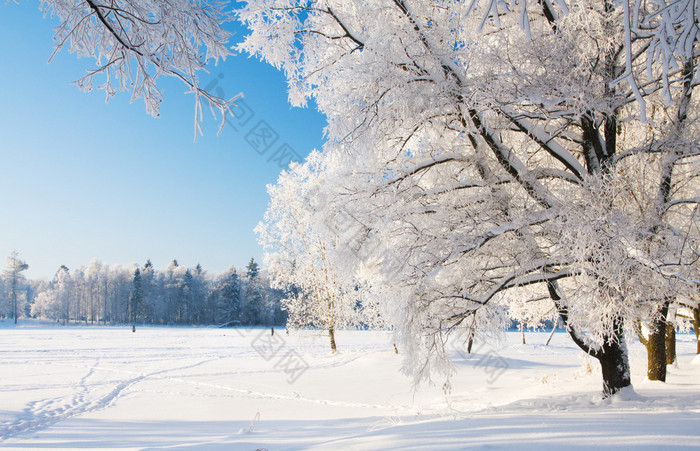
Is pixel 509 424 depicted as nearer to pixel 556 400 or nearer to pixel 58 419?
pixel 556 400

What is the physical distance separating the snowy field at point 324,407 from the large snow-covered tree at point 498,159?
121 cm

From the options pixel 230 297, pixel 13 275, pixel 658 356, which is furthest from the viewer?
pixel 13 275

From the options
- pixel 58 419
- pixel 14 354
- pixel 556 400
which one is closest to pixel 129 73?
pixel 556 400

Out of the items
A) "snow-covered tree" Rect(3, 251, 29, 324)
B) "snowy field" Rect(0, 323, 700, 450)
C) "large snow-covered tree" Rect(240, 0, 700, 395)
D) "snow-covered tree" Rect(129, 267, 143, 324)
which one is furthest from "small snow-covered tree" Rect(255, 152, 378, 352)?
"snow-covered tree" Rect(3, 251, 29, 324)

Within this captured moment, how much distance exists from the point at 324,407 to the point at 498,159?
6.70 m

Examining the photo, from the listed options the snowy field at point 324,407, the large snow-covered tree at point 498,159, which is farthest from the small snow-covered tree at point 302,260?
the large snow-covered tree at point 498,159

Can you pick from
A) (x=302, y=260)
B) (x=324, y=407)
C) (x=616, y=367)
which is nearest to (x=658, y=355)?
(x=616, y=367)

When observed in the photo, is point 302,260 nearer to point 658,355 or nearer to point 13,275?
point 658,355

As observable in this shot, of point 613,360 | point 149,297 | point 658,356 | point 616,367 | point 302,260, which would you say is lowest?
point 149,297

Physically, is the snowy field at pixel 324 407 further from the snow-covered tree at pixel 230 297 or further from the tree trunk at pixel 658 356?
the snow-covered tree at pixel 230 297

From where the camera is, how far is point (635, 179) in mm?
5547

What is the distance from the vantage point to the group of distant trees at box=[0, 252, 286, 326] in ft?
203

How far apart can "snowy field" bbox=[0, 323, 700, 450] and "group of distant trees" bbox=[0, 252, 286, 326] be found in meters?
44.1

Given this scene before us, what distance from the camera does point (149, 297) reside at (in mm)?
73250
